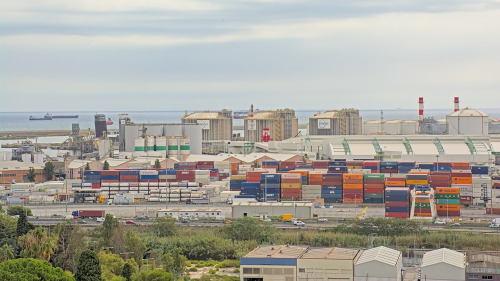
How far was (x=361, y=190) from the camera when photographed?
30.8m

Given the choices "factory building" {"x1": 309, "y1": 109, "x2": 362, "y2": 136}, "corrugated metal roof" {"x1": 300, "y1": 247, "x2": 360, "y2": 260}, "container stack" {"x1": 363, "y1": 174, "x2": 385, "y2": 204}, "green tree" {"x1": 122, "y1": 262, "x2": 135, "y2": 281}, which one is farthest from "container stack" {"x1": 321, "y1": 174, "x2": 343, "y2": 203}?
"factory building" {"x1": 309, "y1": 109, "x2": 362, "y2": 136}

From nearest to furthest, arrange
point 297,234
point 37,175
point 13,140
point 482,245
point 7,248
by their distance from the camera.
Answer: point 7,248, point 482,245, point 297,234, point 37,175, point 13,140

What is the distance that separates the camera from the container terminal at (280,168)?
30266 millimetres

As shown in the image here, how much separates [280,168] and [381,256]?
816 inches

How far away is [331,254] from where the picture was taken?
17.2 m

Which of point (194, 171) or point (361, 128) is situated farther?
point (361, 128)

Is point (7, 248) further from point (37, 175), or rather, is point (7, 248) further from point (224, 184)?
point (37, 175)

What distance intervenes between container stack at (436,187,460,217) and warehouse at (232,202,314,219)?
361 centimetres

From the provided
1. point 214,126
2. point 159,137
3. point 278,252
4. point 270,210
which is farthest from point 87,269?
point 214,126

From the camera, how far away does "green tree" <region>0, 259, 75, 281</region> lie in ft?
48.4

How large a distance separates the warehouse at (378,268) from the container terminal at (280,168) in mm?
10147

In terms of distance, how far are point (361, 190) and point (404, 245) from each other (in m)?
9.59

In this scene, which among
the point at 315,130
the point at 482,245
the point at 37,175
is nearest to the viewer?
the point at 482,245

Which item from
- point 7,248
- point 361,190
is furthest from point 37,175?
point 7,248
